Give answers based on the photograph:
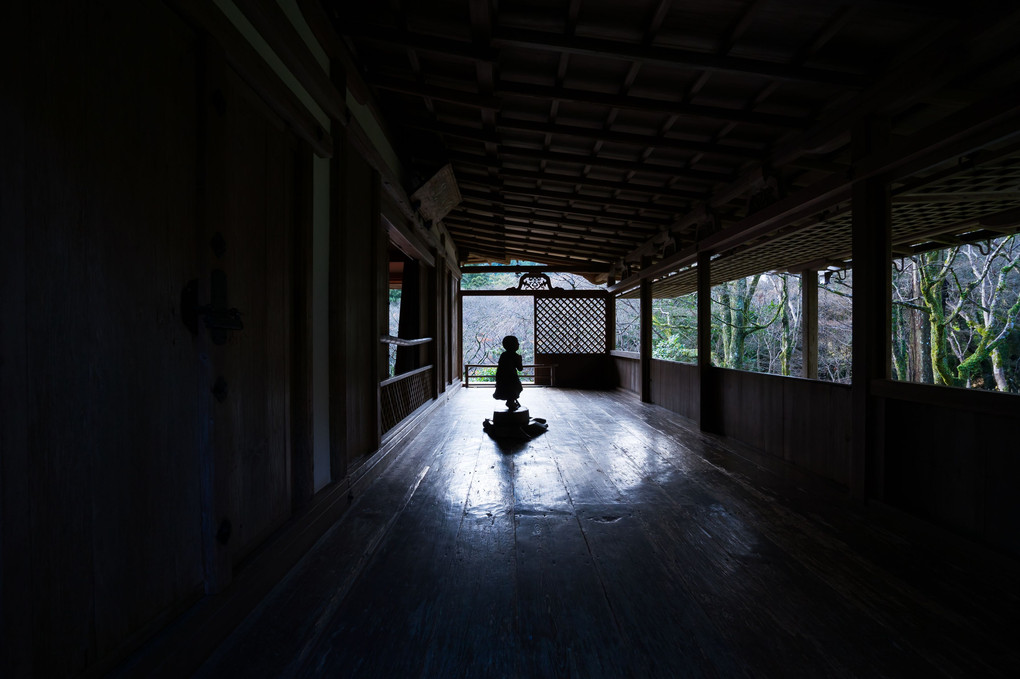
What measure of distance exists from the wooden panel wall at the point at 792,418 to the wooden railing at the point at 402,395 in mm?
2996

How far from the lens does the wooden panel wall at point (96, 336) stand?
81 cm

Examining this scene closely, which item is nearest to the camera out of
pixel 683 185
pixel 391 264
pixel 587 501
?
pixel 587 501

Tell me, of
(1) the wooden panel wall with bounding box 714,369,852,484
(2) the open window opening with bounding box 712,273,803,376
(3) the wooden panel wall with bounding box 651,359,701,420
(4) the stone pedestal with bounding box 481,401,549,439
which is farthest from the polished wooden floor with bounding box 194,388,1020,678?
(2) the open window opening with bounding box 712,273,803,376

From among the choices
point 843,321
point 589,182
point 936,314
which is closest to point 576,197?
point 589,182

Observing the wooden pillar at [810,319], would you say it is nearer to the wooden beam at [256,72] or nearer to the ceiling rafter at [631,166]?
the ceiling rafter at [631,166]

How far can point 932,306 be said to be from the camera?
8234 millimetres

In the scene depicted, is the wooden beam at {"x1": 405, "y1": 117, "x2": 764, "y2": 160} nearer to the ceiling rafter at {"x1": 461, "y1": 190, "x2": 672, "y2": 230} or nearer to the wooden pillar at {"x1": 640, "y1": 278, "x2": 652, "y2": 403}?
the ceiling rafter at {"x1": 461, "y1": 190, "x2": 672, "y2": 230}

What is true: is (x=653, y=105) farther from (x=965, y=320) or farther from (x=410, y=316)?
(x=965, y=320)

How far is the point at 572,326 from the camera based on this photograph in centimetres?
852

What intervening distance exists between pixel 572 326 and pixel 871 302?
620 cm

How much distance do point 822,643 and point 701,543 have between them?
0.65 m

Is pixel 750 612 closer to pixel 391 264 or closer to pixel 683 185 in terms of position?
pixel 683 185

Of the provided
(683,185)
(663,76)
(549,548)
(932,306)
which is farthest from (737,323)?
(549,548)

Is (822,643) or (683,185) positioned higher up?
(683,185)
